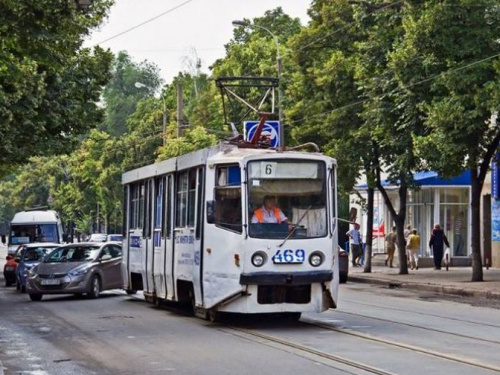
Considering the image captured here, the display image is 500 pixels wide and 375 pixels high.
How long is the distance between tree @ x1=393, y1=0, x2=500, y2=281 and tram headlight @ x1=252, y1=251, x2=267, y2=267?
45.9 feet

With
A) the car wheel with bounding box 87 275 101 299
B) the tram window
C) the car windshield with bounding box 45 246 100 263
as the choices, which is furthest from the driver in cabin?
the car windshield with bounding box 45 246 100 263

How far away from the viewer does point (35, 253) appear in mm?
36906

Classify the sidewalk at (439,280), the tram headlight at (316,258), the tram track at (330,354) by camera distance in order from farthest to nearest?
the sidewalk at (439,280) → the tram headlight at (316,258) → the tram track at (330,354)

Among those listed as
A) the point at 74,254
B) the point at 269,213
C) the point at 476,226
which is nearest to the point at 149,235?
the point at 269,213

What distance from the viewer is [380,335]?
57.1 feet

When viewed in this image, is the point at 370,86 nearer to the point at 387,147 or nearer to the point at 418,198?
the point at 387,147

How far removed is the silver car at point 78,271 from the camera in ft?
95.2

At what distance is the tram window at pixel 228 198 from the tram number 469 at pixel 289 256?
75cm

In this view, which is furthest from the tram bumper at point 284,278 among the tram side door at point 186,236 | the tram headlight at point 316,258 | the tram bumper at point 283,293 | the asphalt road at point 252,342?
the tram side door at point 186,236

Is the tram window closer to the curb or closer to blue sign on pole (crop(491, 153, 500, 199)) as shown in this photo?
the curb

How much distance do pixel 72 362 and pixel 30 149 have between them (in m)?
22.9

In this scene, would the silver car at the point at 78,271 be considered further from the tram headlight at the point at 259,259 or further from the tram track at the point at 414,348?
the tram headlight at the point at 259,259

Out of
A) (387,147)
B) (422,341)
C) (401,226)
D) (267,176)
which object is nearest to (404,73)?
(387,147)

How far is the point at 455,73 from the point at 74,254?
1137 cm
